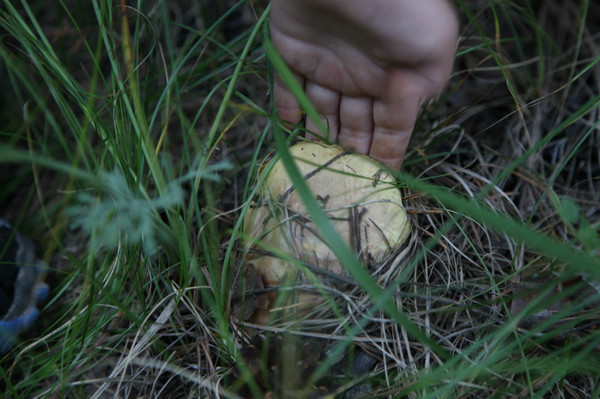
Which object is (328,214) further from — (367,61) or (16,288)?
(16,288)

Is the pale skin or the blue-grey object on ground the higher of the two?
the pale skin

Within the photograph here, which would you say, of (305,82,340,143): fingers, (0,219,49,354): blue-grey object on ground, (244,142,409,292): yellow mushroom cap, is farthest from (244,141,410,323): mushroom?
(0,219,49,354): blue-grey object on ground

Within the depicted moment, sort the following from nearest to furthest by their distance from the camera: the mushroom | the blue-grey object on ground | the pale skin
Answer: the pale skin, the mushroom, the blue-grey object on ground

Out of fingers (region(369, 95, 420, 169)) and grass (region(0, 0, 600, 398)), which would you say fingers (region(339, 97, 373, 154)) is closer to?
fingers (region(369, 95, 420, 169))

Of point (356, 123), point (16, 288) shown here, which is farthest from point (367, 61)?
point (16, 288)

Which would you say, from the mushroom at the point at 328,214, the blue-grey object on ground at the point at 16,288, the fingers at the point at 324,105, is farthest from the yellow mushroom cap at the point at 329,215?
the blue-grey object on ground at the point at 16,288

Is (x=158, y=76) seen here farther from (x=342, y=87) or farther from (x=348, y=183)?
(x=348, y=183)

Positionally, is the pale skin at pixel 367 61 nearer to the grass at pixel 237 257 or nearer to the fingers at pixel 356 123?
the fingers at pixel 356 123
